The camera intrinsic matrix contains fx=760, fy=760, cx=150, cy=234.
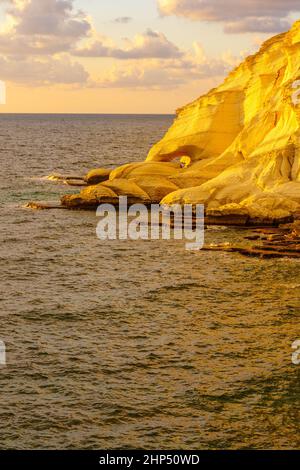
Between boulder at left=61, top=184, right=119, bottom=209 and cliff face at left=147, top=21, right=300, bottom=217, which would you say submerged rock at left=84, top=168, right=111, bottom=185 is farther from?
boulder at left=61, top=184, right=119, bottom=209

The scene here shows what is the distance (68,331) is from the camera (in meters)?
33.7

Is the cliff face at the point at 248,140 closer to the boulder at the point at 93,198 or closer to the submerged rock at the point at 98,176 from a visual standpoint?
the boulder at the point at 93,198

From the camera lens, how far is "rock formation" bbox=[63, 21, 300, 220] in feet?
193

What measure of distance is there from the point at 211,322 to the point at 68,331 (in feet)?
21.4

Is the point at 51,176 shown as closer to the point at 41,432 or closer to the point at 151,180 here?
the point at 151,180

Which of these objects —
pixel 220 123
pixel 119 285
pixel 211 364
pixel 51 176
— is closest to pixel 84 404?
pixel 211 364

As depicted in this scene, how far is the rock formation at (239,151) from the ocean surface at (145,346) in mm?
5817

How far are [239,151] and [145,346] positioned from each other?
4187cm

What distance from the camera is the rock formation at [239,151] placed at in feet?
193

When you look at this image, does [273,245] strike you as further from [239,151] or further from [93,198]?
[239,151]

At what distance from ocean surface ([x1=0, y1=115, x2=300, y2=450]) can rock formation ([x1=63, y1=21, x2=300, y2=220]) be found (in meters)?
5.82

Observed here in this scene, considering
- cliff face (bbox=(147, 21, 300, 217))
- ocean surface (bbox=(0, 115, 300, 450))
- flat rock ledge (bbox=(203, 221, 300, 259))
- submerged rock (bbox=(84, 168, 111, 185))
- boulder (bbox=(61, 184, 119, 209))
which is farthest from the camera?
submerged rock (bbox=(84, 168, 111, 185))

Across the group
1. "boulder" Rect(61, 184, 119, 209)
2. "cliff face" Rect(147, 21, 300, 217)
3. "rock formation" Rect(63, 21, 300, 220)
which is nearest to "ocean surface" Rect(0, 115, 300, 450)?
"cliff face" Rect(147, 21, 300, 217)

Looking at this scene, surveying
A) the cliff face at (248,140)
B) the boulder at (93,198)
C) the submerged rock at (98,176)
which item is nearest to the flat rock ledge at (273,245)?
the cliff face at (248,140)
